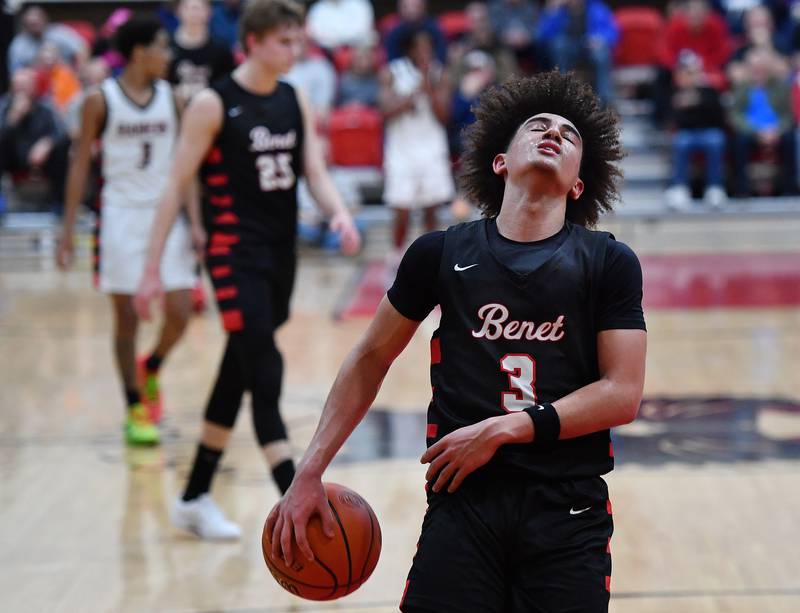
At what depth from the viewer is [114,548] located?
201 inches

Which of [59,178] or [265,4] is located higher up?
[265,4]

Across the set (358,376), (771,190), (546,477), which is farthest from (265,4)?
(771,190)

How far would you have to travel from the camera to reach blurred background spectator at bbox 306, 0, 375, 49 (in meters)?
15.2

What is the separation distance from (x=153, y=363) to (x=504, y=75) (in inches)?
275

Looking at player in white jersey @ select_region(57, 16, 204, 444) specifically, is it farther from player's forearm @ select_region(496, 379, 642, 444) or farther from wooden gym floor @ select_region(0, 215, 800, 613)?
→ player's forearm @ select_region(496, 379, 642, 444)

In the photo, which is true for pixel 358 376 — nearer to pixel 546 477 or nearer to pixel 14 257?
pixel 546 477

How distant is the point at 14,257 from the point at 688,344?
7502 millimetres

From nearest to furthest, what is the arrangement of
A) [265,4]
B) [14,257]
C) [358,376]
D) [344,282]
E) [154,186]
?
[358,376], [265,4], [154,186], [344,282], [14,257]

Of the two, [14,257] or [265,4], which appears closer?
[265,4]

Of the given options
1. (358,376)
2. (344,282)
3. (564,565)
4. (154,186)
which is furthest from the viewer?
(344,282)

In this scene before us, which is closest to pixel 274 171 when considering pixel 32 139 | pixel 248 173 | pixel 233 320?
pixel 248 173

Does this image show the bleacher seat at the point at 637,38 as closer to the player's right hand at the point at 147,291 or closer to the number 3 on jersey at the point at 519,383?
the player's right hand at the point at 147,291

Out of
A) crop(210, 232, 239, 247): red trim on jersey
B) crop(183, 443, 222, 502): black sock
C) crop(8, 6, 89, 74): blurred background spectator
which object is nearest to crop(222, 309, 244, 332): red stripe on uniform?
crop(210, 232, 239, 247): red trim on jersey

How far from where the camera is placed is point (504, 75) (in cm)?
1294
